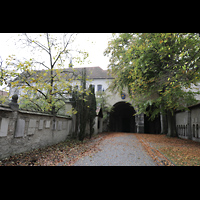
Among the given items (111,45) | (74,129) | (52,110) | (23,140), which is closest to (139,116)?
(111,45)

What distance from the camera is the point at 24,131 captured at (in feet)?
19.6

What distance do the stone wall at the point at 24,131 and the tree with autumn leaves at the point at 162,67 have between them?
5.97 meters

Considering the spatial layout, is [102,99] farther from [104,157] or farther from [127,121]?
[104,157]

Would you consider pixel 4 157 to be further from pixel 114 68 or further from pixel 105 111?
pixel 105 111

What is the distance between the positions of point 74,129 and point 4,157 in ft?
21.2

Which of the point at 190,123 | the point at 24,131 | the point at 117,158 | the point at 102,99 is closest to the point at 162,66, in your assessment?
the point at 190,123

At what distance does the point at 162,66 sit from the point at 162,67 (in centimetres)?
21

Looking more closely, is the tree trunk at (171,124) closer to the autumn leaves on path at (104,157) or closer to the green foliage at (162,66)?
the green foliage at (162,66)

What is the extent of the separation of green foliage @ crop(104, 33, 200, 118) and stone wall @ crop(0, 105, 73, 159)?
19.6 feet

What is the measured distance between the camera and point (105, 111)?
77.1 feet

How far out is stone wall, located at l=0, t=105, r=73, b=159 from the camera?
4.95 metres

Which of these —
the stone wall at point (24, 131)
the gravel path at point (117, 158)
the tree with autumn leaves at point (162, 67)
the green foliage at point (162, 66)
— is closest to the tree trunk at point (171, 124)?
the tree with autumn leaves at point (162, 67)

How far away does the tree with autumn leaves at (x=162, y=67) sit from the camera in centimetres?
681

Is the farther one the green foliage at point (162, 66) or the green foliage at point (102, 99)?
the green foliage at point (102, 99)
